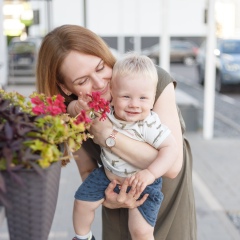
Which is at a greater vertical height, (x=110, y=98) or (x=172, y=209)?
(x=110, y=98)

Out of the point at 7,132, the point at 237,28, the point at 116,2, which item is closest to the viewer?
the point at 7,132

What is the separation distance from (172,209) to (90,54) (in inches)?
29.5

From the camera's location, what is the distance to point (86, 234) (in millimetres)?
2322

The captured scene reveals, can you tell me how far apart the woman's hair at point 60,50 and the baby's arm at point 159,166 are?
0.37m

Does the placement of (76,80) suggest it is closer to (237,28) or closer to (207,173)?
(207,173)

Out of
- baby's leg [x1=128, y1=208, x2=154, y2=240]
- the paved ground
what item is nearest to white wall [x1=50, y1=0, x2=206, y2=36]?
the paved ground

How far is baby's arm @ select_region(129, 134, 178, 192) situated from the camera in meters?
2.06

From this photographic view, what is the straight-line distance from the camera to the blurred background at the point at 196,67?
5793 mm

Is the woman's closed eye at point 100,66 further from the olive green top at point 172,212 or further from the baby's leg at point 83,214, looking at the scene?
the baby's leg at point 83,214

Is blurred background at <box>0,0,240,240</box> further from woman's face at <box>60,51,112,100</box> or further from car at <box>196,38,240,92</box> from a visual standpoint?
woman's face at <box>60,51,112,100</box>

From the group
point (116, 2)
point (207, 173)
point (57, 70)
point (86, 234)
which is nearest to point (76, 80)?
point (57, 70)

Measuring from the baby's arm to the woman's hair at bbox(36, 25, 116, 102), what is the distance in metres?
0.37

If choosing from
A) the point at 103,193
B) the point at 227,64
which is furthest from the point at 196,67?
the point at 103,193

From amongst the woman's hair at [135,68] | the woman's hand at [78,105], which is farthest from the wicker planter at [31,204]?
the woman's hair at [135,68]
